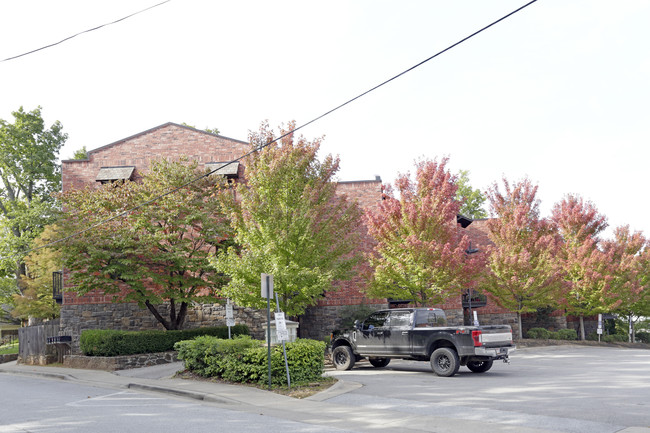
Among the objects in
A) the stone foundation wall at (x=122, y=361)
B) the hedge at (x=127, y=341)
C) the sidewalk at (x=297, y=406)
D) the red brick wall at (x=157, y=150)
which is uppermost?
the red brick wall at (x=157, y=150)

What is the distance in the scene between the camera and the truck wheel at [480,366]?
1577 centimetres

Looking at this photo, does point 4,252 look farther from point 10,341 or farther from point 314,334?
point 314,334

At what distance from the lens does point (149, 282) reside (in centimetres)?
2433

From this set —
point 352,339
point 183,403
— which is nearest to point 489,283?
point 352,339

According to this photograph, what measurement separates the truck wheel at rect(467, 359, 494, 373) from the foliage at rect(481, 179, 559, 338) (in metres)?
11.8

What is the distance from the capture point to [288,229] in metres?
16.6

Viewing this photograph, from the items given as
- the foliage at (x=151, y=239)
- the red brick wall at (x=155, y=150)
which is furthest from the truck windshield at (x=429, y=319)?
the red brick wall at (x=155, y=150)

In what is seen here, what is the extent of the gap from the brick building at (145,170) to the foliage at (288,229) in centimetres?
786

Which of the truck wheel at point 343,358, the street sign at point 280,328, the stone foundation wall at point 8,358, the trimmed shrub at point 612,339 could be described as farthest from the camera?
the trimmed shrub at point 612,339

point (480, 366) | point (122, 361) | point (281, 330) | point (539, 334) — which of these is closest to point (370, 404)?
point (281, 330)

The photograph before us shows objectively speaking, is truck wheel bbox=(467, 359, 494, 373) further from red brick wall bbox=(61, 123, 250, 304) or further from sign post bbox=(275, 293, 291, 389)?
red brick wall bbox=(61, 123, 250, 304)

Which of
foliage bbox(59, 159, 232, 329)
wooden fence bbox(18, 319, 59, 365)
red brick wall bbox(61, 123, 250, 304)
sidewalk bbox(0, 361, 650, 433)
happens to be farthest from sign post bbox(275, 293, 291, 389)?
wooden fence bbox(18, 319, 59, 365)

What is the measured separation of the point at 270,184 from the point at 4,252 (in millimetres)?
30630

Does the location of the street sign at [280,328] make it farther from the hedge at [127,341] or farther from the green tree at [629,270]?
the green tree at [629,270]
